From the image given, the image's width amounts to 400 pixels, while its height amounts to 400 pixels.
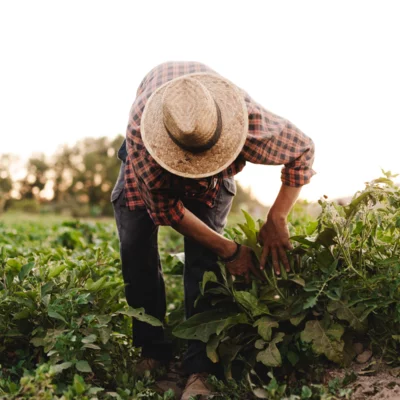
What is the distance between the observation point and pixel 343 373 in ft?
9.18

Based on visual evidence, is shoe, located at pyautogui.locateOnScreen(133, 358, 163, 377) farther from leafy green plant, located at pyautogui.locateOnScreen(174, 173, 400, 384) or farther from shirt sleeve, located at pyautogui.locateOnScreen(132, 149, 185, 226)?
shirt sleeve, located at pyautogui.locateOnScreen(132, 149, 185, 226)

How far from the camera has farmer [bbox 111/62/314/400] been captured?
8.21ft

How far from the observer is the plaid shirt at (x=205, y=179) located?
9.10 ft

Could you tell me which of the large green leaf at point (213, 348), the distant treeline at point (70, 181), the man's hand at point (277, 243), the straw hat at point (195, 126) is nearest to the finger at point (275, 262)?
the man's hand at point (277, 243)

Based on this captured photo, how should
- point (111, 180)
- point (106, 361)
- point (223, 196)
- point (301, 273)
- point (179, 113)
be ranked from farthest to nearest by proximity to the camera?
point (111, 180) → point (223, 196) → point (301, 273) → point (106, 361) → point (179, 113)

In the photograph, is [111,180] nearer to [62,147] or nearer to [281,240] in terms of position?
[62,147]

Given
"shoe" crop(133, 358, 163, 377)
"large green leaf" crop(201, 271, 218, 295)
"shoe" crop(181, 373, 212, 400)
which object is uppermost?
"large green leaf" crop(201, 271, 218, 295)

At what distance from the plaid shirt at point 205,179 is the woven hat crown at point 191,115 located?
0.31 meters

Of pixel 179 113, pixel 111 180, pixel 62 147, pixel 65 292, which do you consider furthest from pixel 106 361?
pixel 62 147

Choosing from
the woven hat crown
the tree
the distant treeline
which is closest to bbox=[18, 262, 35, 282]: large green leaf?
the woven hat crown

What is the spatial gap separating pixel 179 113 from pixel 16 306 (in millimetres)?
1444

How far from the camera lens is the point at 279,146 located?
9.48 feet

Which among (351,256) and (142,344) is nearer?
(351,256)

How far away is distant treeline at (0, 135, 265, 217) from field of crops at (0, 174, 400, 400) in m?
29.3
